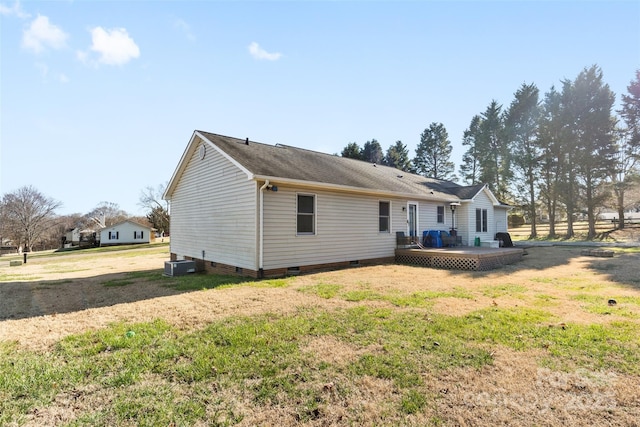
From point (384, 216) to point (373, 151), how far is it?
2912cm

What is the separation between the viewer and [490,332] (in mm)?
4180

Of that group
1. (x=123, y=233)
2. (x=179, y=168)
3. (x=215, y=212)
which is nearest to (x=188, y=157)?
(x=179, y=168)

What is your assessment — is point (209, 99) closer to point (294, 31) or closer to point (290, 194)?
point (294, 31)

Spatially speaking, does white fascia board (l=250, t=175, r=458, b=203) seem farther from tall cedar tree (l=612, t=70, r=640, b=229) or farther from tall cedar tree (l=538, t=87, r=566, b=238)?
tall cedar tree (l=612, t=70, r=640, b=229)

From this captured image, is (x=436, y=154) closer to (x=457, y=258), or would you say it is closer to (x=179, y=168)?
(x=457, y=258)

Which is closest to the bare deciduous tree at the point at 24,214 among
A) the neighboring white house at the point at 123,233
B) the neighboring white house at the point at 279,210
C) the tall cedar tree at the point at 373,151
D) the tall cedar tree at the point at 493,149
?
the neighboring white house at the point at 123,233

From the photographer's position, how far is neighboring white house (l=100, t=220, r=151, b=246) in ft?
151

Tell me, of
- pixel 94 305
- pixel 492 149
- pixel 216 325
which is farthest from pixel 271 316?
pixel 492 149

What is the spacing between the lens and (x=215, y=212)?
10.9 meters

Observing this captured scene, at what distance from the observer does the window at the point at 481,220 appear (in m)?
16.8

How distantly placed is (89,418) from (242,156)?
806 cm

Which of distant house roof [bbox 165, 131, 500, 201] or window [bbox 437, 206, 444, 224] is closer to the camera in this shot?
distant house roof [bbox 165, 131, 500, 201]

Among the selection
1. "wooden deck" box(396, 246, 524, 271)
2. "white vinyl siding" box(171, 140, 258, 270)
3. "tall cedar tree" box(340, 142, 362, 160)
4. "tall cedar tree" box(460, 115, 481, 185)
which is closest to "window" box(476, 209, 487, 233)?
"wooden deck" box(396, 246, 524, 271)

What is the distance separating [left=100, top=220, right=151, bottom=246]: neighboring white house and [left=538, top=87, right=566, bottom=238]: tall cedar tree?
2013 inches
